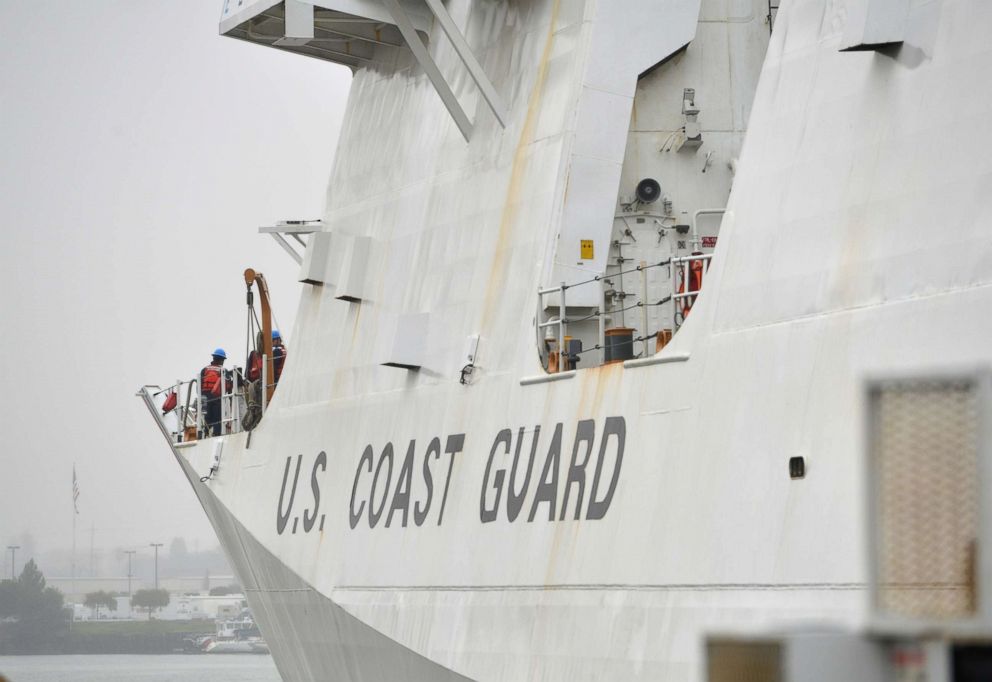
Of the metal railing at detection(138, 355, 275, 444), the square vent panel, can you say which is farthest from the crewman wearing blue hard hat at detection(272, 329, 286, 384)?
the square vent panel

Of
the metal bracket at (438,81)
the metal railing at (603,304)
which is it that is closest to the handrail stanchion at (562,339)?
the metal railing at (603,304)

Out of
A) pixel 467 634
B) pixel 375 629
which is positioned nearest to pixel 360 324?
pixel 375 629

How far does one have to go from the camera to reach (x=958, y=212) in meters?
6.83

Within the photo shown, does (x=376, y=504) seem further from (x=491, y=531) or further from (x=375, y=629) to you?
(x=491, y=531)

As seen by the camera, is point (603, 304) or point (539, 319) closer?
point (603, 304)

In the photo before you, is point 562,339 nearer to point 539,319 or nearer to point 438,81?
point 539,319

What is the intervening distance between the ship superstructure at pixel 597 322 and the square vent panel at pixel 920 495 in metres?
3.40

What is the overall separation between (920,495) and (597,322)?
868cm

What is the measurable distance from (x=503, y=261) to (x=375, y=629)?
3.23 metres

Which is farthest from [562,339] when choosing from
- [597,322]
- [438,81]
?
[438,81]

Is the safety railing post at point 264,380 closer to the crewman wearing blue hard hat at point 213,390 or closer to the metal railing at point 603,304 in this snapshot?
the crewman wearing blue hard hat at point 213,390

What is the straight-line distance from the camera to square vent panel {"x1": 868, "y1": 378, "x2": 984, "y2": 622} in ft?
8.29

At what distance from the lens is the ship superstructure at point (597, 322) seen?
727 cm

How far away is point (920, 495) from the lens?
2.54 meters
